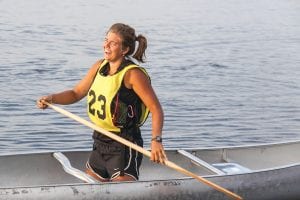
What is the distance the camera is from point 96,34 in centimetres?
2286

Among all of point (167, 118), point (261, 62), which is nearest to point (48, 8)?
point (261, 62)

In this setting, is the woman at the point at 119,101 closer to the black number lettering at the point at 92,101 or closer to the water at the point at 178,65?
the black number lettering at the point at 92,101

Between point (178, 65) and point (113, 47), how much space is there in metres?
11.9

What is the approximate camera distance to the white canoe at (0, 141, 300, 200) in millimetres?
7457

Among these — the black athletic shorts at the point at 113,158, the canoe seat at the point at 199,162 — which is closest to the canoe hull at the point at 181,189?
the black athletic shorts at the point at 113,158

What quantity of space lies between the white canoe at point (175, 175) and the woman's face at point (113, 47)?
101 cm

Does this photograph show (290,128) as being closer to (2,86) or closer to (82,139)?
(82,139)

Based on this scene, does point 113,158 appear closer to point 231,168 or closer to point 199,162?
point 199,162

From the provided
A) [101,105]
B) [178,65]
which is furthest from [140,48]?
[178,65]

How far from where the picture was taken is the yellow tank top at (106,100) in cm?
711

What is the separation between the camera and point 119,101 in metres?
7.13

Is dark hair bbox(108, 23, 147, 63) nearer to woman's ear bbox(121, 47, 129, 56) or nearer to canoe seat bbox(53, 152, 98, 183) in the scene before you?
woman's ear bbox(121, 47, 129, 56)

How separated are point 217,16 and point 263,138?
14.8 metres

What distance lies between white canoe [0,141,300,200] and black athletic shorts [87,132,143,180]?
121 millimetres
